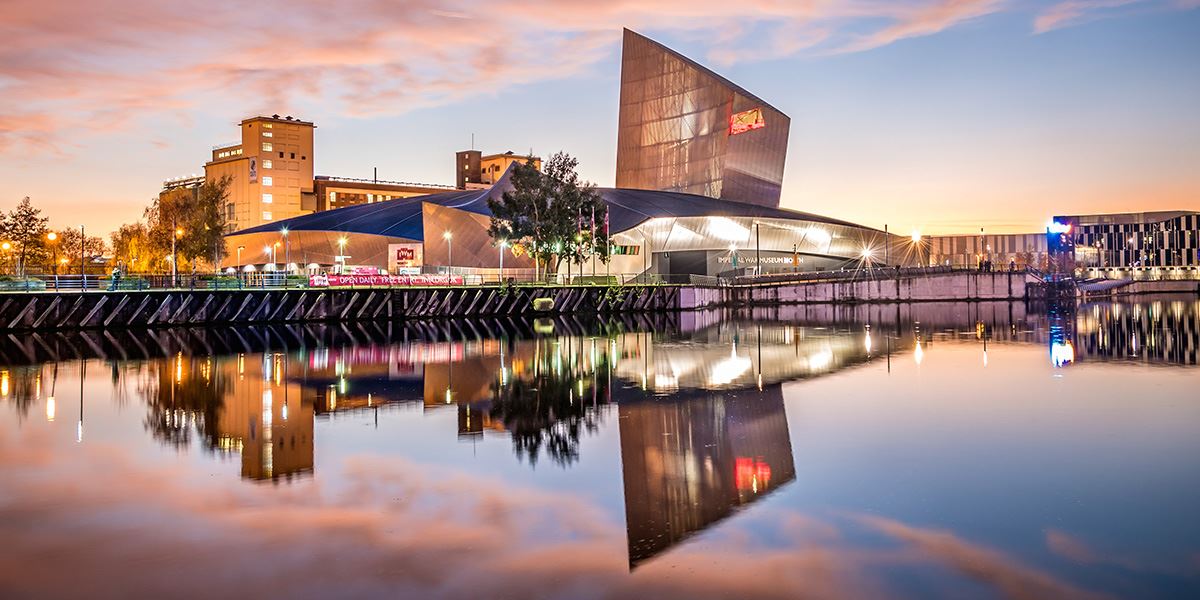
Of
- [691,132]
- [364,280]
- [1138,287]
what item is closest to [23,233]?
[364,280]

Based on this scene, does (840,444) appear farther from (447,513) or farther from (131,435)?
(131,435)

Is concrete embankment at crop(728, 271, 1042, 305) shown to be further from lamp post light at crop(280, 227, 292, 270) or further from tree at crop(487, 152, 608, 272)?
lamp post light at crop(280, 227, 292, 270)

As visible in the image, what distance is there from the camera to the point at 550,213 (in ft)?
285

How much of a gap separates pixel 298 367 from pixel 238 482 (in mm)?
19355

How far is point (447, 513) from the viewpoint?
502 inches

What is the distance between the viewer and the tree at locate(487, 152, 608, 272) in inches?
3415

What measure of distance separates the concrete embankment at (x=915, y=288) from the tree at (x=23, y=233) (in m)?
72.5

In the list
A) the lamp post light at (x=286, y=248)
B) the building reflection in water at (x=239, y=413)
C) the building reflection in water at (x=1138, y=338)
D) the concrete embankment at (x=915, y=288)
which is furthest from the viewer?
the lamp post light at (x=286, y=248)

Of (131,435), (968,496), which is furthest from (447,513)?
(131,435)

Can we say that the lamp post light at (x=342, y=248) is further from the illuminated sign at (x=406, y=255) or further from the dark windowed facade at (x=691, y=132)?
the dark windowed facade at (x=691, y=132)

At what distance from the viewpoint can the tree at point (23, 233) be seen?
3821 inches

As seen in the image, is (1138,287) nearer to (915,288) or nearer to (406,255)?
(915,288)

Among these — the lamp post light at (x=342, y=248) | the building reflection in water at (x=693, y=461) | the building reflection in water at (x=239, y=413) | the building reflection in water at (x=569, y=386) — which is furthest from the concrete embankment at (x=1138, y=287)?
the building reflection in water at (x=693, y=461)

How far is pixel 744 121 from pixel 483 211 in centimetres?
4039
